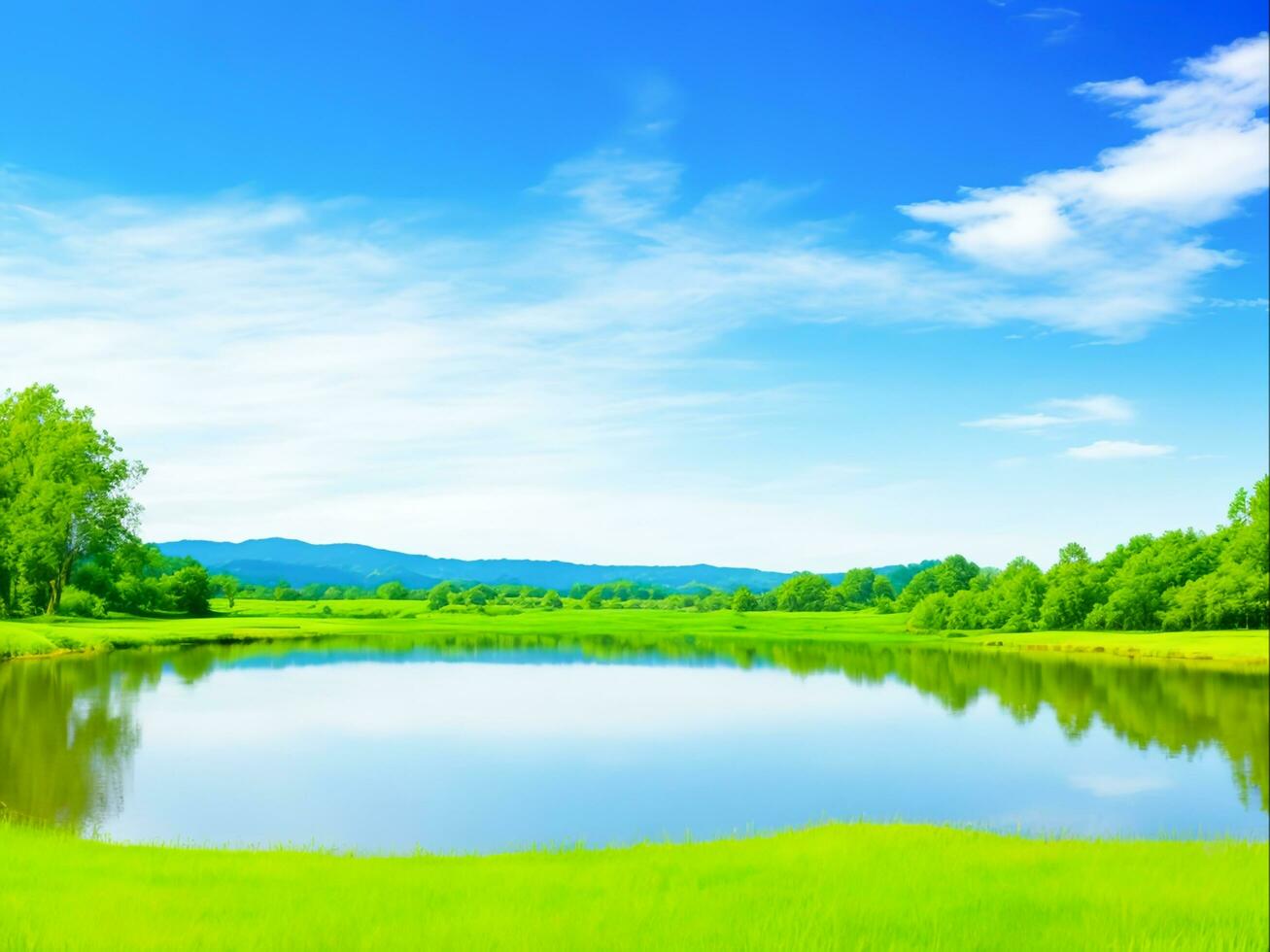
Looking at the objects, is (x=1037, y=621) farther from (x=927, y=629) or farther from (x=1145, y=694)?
(x=927, y=629)

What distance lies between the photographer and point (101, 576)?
6519cm

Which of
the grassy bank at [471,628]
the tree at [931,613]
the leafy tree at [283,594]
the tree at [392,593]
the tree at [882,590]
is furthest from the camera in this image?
the tree at [392,593]

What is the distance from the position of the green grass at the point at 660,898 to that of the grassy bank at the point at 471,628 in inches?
870

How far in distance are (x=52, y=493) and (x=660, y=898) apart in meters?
56.3

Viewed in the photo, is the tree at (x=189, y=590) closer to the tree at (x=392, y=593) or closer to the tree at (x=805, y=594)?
the tree at (x=392, y=593)

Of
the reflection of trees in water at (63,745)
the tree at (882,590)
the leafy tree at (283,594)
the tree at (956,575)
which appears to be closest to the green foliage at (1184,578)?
the reflection of trees in water at (63,745)

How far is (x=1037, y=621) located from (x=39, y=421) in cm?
5582

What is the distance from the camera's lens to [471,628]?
87250 millimetres

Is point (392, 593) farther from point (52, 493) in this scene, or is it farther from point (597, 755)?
point (597, 755)

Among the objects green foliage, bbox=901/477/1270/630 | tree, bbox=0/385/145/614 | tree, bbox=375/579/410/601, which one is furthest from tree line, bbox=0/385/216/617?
tree, bbox=375/579/410/601

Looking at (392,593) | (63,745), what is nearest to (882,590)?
(392,593)

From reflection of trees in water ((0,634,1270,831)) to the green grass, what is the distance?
133cm

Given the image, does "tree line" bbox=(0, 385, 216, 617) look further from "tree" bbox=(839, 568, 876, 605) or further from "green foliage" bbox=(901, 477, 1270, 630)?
"tree" bbox=(839, 568, 876, 605)

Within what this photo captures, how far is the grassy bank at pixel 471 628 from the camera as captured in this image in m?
48.7
